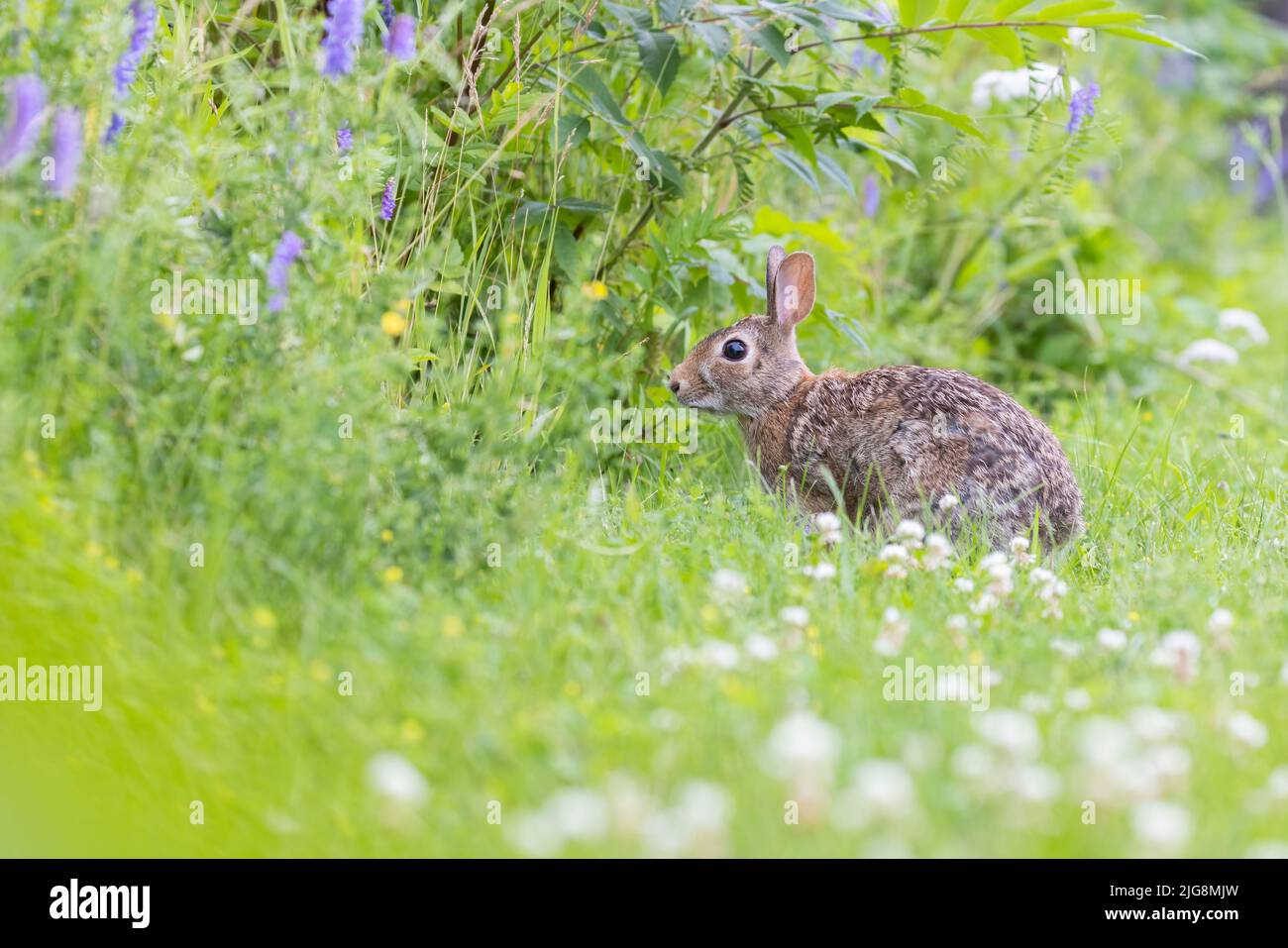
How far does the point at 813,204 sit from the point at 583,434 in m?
3.70

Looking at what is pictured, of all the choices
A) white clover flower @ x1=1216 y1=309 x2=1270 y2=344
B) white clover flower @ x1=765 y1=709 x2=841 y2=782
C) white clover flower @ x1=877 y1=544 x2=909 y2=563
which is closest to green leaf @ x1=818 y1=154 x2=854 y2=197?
white clover flower @ x1=877 y1=544 x2=909 y2=563

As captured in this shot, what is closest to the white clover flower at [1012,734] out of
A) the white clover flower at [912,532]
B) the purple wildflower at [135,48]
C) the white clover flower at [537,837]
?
the white clover flower at [537,837]

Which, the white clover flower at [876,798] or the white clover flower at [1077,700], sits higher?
A: the white clover flower at [1077,700]

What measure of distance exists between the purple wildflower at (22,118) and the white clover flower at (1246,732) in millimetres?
3372

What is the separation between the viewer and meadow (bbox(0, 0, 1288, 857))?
3.15 metres

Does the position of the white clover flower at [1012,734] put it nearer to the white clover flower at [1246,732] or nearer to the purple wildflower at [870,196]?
the white clover flower at [1246,732]

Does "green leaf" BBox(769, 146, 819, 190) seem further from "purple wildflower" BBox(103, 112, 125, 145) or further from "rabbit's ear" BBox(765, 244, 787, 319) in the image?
"purple wildflower" BBox(103, 112, 125, 145)

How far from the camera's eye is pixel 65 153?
12.7 ft

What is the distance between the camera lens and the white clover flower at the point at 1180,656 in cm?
377

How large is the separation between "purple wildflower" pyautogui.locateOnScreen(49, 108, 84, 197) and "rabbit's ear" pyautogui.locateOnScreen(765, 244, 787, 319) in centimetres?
286

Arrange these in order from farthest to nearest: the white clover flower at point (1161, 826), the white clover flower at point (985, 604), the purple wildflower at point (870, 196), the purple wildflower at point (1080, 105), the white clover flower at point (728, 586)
→ 1. the purple wildflower at point (870, 196)
2. the purple wildflower at point (1080, 105)
3. the white clover flower at point (985, 604)
4. the white clover flower at point (728, 586)
5. the white clover flower at point (1161, 826)

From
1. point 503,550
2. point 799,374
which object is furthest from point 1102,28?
point 503,550

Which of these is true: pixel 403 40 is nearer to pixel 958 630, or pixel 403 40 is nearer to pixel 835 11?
pixel 835 11
